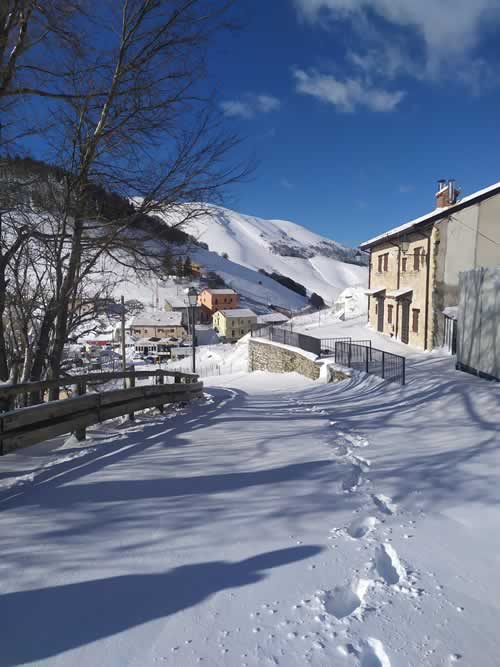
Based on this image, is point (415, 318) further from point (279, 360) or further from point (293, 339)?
point (279, 360)

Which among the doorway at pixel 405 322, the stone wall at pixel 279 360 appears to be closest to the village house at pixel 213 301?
the stone wall at pixel 279 360

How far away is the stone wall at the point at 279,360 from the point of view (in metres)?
20.1

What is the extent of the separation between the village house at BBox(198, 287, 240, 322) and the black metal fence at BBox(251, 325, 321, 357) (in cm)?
6307

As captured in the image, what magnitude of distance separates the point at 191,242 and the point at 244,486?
4.47 m

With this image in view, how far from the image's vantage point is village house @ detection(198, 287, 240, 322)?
313ft

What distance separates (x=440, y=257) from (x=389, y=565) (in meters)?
18.4

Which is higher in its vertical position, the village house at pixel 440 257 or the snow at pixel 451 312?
the village house at pixel 440 257

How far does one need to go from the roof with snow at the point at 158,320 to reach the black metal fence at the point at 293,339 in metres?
47.5

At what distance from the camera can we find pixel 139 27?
5871mm

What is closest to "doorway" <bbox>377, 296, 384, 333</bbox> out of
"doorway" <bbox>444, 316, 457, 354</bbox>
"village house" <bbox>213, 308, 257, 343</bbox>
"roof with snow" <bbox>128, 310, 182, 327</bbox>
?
"doorway" <bbox>444, 316, 457, 354</bbox>

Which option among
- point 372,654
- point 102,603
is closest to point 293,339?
point 102,603

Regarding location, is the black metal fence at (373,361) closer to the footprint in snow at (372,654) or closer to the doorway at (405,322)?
the doorway at (405,322)

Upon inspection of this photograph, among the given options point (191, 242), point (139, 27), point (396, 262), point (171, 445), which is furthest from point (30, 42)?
point (396, 262)

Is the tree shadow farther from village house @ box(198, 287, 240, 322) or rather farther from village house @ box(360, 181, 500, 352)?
village house @ box(198, 287, 240, 322)
